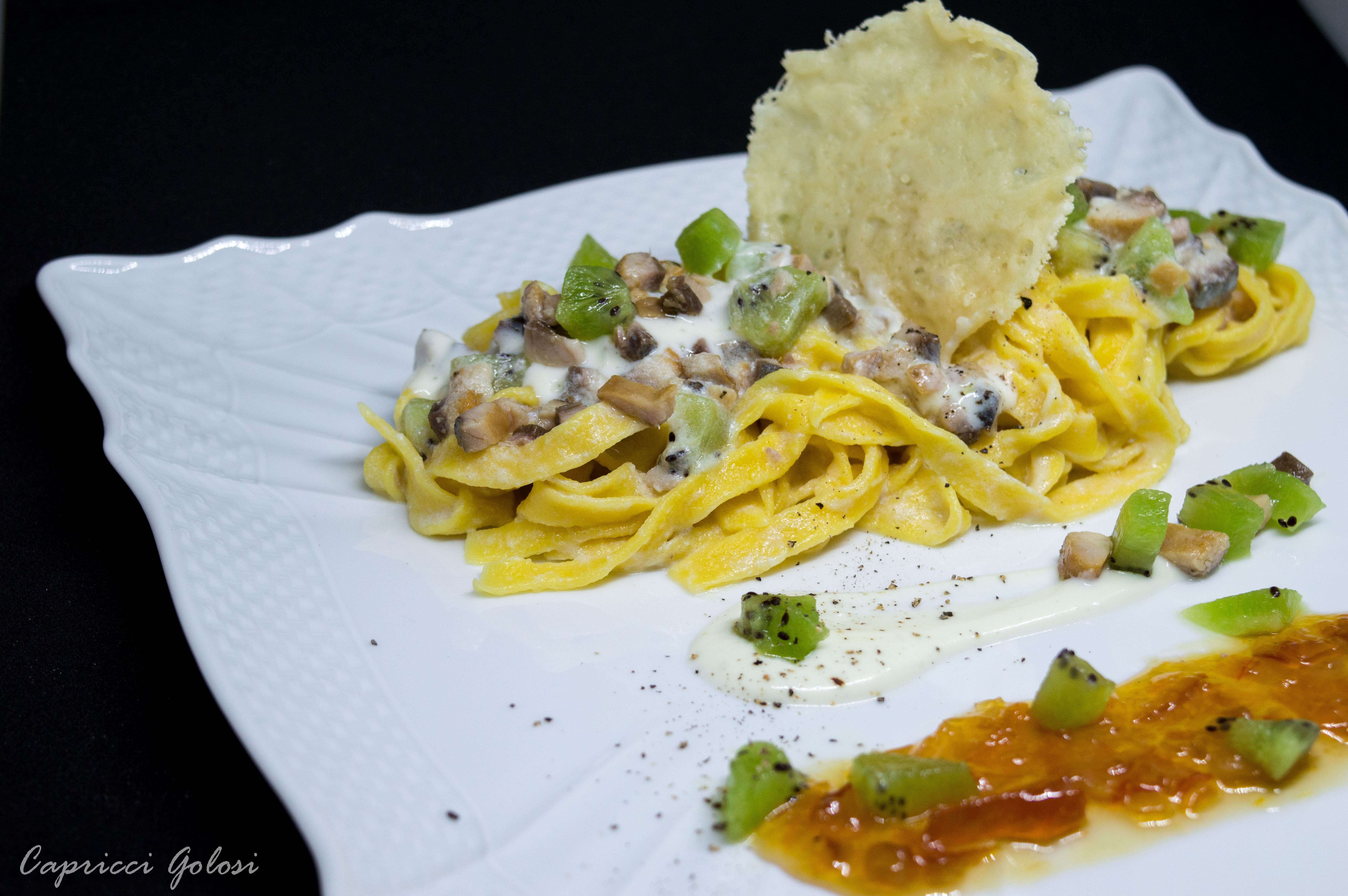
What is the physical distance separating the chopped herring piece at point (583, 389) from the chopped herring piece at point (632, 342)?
17 cm

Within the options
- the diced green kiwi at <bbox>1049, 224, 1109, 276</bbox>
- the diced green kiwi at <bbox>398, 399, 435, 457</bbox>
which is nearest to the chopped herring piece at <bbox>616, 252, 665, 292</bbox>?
the diced green kiwi at <bbox>398, 399, 435, 457</bbox>

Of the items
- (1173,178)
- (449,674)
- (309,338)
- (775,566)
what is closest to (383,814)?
(449,674)

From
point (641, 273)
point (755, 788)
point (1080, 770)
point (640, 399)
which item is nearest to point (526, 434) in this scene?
point (640, 399)

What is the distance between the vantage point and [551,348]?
5477 mm

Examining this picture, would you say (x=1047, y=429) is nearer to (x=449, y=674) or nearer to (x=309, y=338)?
(x=449, y=674)

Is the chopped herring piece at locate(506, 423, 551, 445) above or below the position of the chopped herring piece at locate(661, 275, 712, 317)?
below

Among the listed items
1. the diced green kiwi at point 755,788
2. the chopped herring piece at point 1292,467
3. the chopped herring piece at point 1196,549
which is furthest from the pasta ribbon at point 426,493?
the chopped herring piece at point 1292,467

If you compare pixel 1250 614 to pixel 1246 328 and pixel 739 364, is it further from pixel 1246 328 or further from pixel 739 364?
pixel 739 364

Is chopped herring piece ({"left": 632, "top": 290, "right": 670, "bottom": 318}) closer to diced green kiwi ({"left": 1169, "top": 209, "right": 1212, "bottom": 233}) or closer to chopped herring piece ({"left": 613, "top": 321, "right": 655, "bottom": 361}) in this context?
chopped herring piece ({"left": 613, "top": 321, "right": 655, "bottom": 361})

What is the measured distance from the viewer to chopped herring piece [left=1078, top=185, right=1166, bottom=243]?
6.17 metres

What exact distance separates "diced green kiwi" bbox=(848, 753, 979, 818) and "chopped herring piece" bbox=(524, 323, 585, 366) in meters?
2.32

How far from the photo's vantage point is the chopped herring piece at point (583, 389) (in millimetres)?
5391

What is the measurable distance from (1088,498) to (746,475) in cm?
164

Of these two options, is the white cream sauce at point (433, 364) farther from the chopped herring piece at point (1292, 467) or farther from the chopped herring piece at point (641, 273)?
the chopped herring piece at point (1292, 467)
